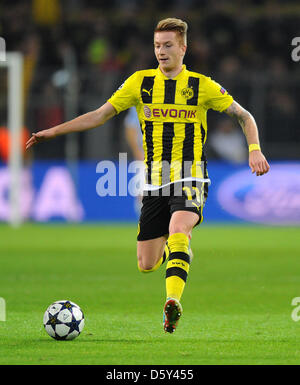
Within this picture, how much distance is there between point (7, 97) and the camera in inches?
709

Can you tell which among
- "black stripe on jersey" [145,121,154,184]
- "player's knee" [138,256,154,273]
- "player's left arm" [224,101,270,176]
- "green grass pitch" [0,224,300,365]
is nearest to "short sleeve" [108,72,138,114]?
"black stripe on jersey" [145,121,154,184]

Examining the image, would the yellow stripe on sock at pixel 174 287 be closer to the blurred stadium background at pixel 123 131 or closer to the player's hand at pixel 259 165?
the player's hand at pixel 259 165

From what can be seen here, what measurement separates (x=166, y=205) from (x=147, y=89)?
872mm

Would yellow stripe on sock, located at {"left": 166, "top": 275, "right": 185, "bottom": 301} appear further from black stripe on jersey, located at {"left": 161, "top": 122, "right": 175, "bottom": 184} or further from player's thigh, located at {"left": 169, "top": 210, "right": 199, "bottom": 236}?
black stripe on jersey, located at {"left": 161, "top": 122, "right": 175, "bottom": 184}

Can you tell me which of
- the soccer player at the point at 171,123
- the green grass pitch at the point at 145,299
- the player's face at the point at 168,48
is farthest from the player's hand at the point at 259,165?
the green grass pitch at the point at 145,299

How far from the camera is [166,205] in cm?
682

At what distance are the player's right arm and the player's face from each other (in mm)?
521

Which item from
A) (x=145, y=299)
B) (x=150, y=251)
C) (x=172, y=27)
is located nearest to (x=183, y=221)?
(x=150, y=251)

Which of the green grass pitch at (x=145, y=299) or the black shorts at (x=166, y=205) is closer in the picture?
the green grass pitch at (x=145, y=299)

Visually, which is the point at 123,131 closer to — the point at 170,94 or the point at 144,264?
the point at 144,264

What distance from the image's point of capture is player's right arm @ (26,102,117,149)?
6.37 meters

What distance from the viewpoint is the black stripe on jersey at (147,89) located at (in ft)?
22.2
